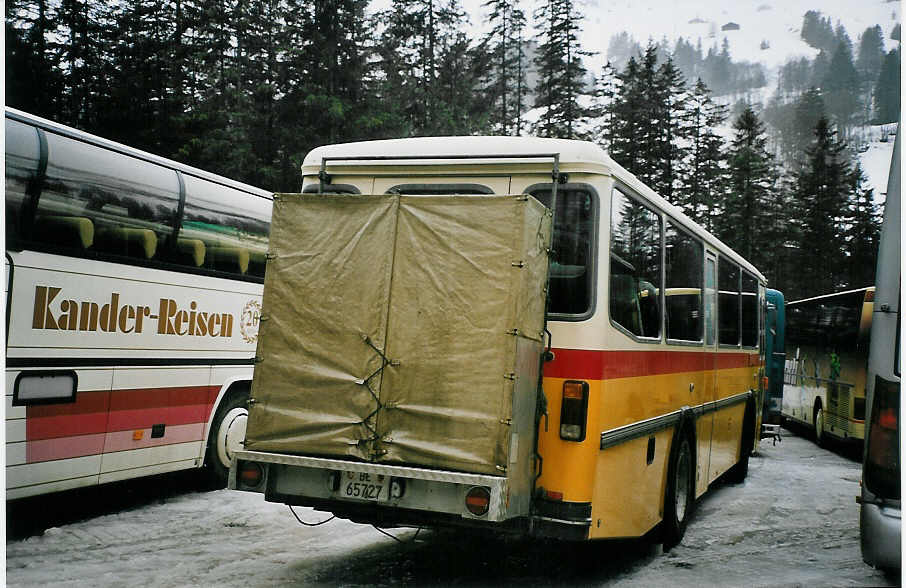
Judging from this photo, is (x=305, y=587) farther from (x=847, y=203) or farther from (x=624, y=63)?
(x=624, y=63)

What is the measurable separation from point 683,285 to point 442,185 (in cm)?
279

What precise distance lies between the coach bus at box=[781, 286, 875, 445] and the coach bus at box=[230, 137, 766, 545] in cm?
720

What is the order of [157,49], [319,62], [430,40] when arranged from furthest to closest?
[430,40], [319,62], [157,49]

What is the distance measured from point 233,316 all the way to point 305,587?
4188 mm

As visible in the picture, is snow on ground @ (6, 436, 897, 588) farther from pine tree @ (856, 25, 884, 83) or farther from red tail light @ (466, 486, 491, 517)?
pine tree @ (856, 25, 884, 83)

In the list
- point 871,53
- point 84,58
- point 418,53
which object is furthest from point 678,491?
point 418,53

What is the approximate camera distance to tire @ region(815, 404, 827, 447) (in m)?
16.7

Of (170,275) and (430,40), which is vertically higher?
(430,40)

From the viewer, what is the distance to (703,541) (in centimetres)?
793

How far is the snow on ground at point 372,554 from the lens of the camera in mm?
6309

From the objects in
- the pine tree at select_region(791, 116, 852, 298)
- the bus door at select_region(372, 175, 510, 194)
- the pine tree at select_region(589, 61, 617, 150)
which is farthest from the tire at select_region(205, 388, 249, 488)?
the pine tree at select_region(589, 61, 617, 150)

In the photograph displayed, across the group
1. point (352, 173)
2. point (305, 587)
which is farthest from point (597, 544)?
point (352, 173)

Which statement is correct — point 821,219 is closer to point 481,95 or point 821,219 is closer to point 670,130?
point 670,130

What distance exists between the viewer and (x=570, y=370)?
18.2 feet
